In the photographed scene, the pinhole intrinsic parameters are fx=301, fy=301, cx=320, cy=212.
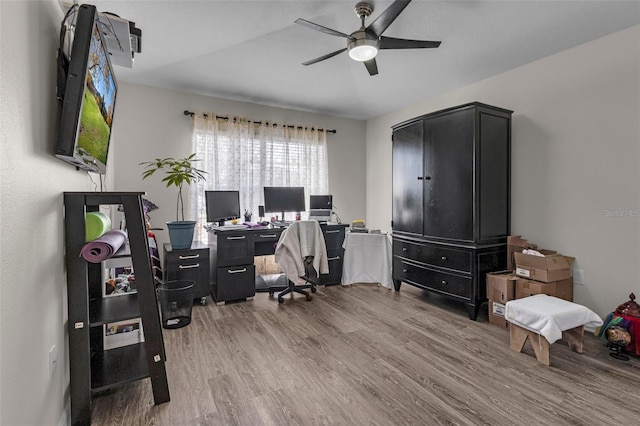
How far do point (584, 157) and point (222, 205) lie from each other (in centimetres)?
370

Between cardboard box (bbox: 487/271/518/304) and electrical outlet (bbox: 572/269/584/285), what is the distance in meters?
0.52

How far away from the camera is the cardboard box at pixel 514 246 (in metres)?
2.97

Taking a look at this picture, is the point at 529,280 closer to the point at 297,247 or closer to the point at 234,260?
the point at 297,247

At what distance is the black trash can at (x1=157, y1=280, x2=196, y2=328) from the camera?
108 inches

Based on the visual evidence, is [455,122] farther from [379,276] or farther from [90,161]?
[90,161]

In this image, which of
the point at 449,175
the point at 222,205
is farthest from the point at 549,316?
the point at 222,205

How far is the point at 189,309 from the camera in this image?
286 cm

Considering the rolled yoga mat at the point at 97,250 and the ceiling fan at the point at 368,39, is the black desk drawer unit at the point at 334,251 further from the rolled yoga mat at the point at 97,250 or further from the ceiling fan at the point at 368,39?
the rolled yoga mat at the point at 97,250

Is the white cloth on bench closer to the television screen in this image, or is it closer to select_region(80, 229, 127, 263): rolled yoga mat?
select_region(80, 229, 127, 263): rolled yoga mat

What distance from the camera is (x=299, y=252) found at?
3352mm

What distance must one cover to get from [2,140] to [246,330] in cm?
216

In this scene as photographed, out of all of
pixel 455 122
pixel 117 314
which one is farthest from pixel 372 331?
pixel 455 122

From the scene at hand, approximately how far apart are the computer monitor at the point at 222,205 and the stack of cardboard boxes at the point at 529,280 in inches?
114

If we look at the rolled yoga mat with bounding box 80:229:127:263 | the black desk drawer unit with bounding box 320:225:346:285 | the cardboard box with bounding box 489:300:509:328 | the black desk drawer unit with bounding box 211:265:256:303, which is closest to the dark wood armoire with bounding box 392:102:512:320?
the cardboard box with bounding box 489:300:509:328
